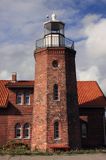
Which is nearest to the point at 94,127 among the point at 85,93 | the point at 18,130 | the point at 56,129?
the point at 85,93

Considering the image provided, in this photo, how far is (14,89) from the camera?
3678 centimetres

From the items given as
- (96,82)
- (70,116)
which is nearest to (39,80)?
(70,116)

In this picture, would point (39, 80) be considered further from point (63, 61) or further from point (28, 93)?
point (28, 93)

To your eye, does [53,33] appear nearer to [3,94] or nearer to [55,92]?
[55,92]

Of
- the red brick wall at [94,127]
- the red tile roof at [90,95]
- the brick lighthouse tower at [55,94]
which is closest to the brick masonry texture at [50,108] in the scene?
the brick lighthouse tower at [55,94]

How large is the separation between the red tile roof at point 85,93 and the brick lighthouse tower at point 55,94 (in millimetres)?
5041

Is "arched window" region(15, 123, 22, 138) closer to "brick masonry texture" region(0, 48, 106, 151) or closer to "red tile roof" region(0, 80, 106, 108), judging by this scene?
"brick masonry texture" region(0, 48, 106, 151)

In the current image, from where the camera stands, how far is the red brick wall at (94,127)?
122 ft

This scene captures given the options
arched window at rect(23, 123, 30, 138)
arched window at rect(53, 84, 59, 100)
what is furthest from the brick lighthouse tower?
arched window at rect(23, 123, 30, 138)

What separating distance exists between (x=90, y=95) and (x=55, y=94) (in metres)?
8.84

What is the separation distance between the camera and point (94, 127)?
37438 mm

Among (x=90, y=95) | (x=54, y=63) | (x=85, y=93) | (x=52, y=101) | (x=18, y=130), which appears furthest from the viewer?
(x=85, y=93)

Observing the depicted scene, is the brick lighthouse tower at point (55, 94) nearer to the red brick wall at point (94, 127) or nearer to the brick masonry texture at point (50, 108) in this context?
the brick masonry texture at point (50, 108)

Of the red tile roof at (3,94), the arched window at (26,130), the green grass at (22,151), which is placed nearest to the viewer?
the green grass at (22,151)
